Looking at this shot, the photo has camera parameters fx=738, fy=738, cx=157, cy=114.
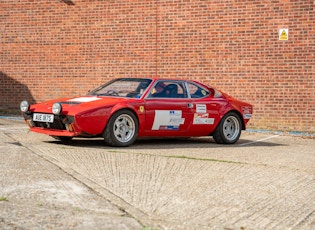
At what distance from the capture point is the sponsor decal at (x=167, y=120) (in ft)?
38.7

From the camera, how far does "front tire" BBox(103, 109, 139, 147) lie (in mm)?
11117

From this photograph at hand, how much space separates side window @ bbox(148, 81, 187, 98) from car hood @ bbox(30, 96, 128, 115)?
0.69 m

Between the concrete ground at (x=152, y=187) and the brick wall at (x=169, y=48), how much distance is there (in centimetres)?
495

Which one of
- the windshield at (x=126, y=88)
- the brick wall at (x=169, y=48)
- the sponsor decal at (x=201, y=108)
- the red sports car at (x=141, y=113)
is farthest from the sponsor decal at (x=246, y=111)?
the brick wall at (x=169, y=48)

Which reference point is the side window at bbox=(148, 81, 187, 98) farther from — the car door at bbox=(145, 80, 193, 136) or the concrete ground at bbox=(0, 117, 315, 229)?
the concrete ground at bbox=(0, 117, 315, 229)

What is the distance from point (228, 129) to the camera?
42.5 feet

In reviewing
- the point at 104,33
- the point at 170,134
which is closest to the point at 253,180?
the point at 170,134

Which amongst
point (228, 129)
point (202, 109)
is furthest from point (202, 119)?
point (228, 129)

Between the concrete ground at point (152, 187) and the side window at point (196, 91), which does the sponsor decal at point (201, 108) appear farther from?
the concrete ground at point (152, 187)

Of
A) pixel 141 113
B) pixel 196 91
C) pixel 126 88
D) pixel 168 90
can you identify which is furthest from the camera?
pixel 196 91

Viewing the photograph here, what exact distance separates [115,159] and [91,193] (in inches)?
104

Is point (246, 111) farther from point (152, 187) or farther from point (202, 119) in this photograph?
point (152, 187)

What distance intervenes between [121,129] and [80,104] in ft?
2.46

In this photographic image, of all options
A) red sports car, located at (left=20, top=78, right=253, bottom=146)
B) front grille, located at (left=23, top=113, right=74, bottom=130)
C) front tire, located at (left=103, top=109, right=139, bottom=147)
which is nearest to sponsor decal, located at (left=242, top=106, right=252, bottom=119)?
red sports car, located at (left=20, top=78, right=253, bottom=146)
